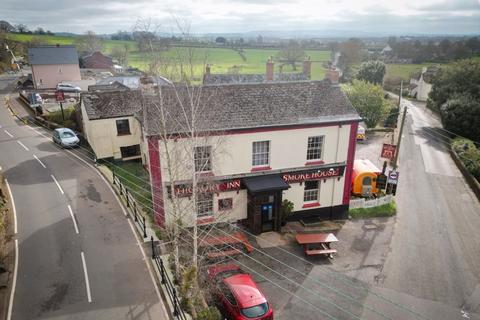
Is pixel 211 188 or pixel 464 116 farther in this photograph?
pixel 464 116

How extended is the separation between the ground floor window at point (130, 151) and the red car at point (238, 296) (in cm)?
1893

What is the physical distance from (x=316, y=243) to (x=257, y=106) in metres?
9.59

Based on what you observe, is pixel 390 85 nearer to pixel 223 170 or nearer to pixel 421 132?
pixel 421 132

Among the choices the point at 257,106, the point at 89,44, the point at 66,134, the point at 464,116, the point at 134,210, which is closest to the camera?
the point at 134,210

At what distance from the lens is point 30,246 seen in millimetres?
17812

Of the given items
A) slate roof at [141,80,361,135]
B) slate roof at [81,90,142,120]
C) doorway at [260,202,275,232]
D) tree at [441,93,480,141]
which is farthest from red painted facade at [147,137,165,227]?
tree at [441,93,480,141]

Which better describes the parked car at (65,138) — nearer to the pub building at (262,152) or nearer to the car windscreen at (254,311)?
the pub building at (262,152)

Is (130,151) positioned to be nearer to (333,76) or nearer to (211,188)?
(211,188)

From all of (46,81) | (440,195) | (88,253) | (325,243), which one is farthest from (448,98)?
(46,81)

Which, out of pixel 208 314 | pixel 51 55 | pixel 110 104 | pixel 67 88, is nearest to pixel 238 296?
pixel 208 314

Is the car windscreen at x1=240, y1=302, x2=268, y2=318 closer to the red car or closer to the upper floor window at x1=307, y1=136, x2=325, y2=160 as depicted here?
the red car

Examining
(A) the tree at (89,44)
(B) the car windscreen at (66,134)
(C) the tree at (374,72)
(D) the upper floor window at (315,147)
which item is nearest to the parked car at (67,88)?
(B) the car windscreen at (66,134)

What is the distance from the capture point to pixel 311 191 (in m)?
25.2

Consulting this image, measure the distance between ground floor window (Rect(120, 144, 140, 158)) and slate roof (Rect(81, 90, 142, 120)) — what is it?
3.21 meters
